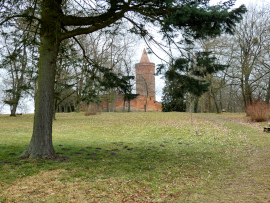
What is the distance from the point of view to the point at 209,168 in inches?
235

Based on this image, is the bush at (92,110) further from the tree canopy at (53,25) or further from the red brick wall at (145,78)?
the tree canopy at (53,25)

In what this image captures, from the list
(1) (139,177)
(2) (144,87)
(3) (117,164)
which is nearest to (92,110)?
(2) (144,87)

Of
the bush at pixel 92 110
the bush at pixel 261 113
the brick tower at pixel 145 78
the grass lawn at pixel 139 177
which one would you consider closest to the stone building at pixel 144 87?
the brick tower at pixel 145 78

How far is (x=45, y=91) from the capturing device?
6246 mm

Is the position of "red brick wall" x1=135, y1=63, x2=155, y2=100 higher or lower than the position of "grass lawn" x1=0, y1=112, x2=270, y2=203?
higher

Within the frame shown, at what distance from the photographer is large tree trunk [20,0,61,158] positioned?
6.19 metres

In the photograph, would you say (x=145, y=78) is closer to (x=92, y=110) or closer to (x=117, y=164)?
(x=92, y=110)

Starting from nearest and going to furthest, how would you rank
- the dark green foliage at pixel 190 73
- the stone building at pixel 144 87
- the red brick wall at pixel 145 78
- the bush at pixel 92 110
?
the dark green foliage at pixel 190 73 < the bush at pixel 92 110 < the red brick wall at pixel 145 78 < the stone building at pixel 144 87

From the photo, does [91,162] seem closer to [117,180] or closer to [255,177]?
[117,180]

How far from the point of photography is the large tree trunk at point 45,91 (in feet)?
20.3

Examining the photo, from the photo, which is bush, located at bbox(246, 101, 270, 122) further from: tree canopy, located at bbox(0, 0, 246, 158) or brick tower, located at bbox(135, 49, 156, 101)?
brick tower, located at bbox(135, 49, 156, 101)

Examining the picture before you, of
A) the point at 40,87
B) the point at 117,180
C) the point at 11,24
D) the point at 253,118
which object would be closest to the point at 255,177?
the point at 117,180

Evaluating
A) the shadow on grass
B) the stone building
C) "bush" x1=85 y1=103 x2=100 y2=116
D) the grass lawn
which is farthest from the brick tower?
the grass lawn

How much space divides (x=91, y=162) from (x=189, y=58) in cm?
388
